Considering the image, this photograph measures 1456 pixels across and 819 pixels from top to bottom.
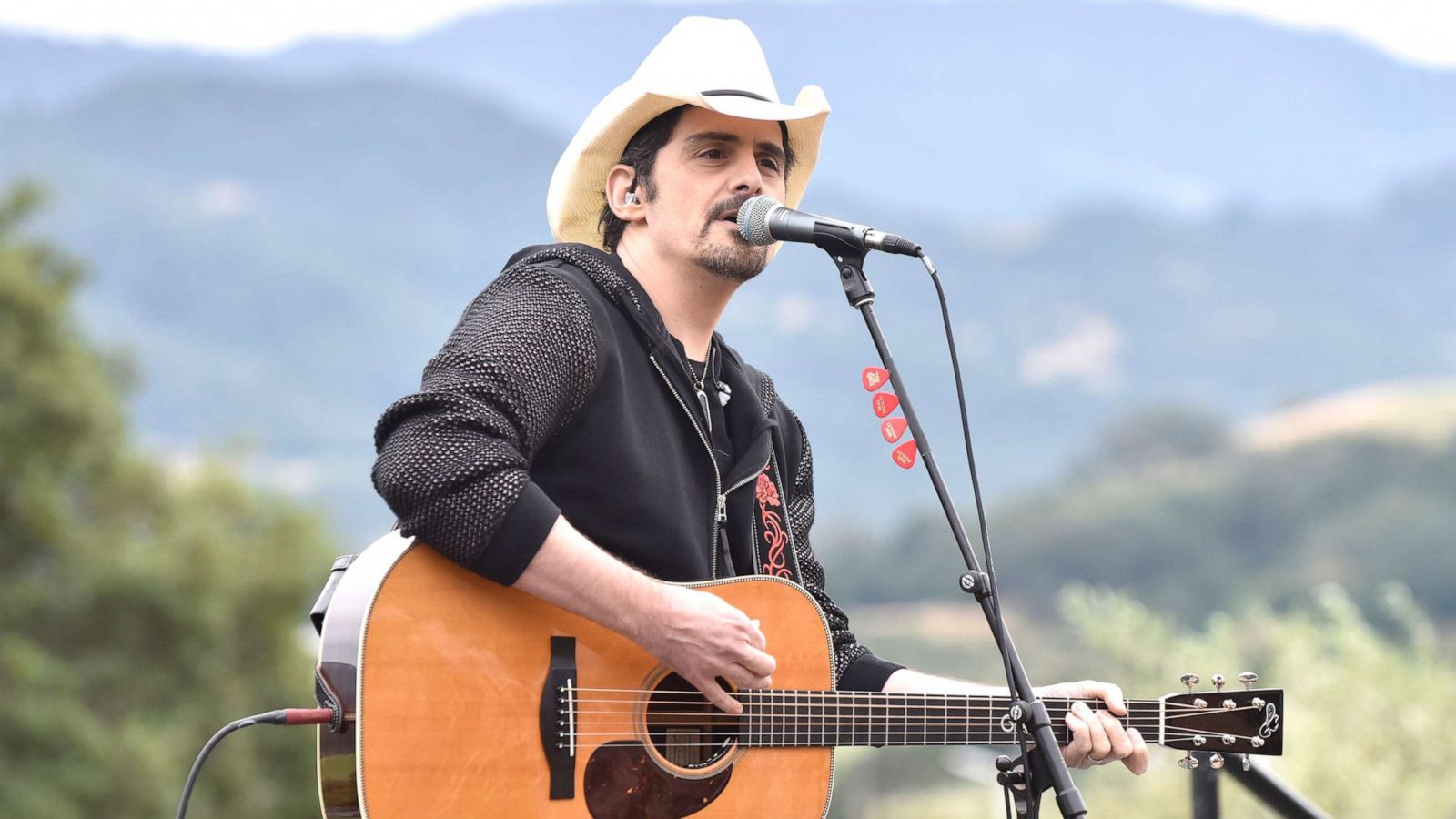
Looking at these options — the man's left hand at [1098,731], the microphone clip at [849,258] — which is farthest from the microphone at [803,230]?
the man's left hand at [1098,731]

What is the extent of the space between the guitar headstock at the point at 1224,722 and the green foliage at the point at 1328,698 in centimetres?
693

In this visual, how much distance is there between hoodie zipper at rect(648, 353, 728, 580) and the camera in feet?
9.93

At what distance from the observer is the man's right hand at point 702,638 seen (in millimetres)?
2664

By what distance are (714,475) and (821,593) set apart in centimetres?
52

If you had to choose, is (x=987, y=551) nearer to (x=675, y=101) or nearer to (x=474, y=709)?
(x=474, y=709)

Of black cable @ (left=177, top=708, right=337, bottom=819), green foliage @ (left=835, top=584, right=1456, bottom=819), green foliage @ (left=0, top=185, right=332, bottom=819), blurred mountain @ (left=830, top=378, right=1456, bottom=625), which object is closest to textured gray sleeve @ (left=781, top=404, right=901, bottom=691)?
black cable @ (left=177, top=708, right=337, bottom=819)

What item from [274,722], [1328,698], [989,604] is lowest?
[274,722]

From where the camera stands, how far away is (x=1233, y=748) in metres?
3.17

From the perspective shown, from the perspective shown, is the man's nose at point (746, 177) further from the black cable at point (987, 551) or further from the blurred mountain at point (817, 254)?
the blurred mountain at point (817, 254)

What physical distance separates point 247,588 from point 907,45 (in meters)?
141

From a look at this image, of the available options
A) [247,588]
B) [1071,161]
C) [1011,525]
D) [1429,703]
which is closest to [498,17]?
[1071,161]

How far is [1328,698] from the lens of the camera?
40.4 ft

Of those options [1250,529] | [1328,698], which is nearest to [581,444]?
[1328,698]

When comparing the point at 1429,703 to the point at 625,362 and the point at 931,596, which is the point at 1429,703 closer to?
the point at 625,362
